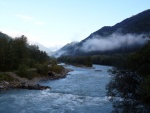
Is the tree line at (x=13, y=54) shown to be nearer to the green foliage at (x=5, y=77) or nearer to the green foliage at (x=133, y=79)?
the green foliage at (x=5, y=77)

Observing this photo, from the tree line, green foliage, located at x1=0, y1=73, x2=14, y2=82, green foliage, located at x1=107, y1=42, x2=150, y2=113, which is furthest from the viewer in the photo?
the tree line

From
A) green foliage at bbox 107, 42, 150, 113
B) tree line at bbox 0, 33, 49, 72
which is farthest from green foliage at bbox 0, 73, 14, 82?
green foliage at bbox 107, 42, 150, 113

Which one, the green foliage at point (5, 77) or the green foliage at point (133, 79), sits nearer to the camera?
the green foliage at point (133, 79)

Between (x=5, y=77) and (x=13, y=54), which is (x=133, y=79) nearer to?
(x=5, y=77)

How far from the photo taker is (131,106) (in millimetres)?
24688

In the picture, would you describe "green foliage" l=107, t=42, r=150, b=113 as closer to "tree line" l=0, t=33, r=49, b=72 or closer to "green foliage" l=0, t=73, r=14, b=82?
"green foliage" l=0, t=73, r=14, b=82

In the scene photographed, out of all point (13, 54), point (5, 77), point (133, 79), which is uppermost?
point (13, 54)

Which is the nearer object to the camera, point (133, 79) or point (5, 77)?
point (133, 79)

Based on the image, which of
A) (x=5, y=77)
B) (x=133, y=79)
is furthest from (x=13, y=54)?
(x=133, y=79)

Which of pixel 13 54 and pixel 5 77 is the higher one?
pixel 13 54

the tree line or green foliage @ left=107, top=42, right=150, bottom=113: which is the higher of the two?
the tree line

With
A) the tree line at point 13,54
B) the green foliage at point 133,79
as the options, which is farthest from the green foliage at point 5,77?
the green foliage at point 133,79

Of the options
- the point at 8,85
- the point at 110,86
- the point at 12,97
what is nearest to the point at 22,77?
the point at 8,85

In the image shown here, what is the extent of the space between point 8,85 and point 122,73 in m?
40.1
